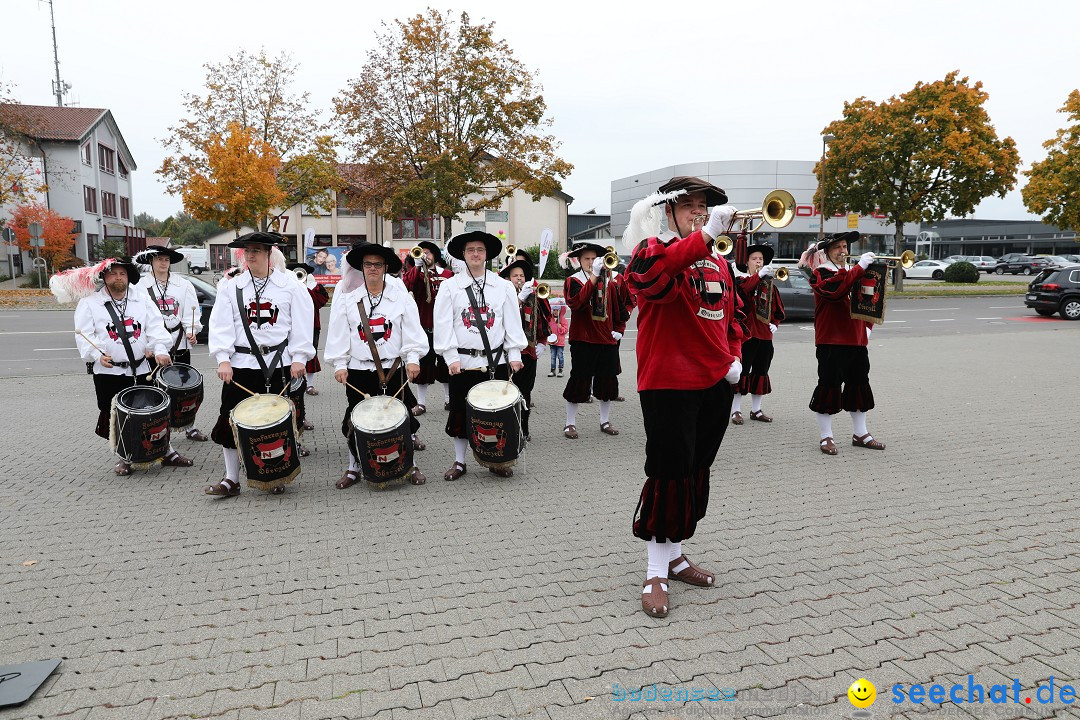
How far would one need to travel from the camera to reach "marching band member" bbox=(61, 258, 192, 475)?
6.41 metres

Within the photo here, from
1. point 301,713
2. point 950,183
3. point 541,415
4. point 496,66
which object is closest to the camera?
point 301,713

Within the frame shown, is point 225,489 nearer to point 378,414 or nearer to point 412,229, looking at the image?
point 378,414

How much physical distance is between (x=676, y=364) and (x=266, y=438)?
3412 mm

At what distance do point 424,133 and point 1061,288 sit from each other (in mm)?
22297

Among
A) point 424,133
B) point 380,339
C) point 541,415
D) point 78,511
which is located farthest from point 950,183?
point 78,511

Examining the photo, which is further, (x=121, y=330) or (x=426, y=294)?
(x=426, y=294)

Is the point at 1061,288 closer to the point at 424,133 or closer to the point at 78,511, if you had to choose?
the point at 424,133

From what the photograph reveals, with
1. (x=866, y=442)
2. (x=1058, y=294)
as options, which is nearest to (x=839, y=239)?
(x=866, y=442)

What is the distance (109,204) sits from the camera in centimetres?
5191

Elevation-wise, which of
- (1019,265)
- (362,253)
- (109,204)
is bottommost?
(362,253)

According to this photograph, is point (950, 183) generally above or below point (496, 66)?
below

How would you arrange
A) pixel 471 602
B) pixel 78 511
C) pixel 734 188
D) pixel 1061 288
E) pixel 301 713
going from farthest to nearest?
pixel 734 188, pixel 1061 288, pixel 78 511, pixel 471 602, pixel 301 713

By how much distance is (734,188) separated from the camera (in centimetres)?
5269

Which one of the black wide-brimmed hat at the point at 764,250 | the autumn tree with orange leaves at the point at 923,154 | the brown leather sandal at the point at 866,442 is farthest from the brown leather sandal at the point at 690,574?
the autumn tree with orange leaves at the point at 923,154
